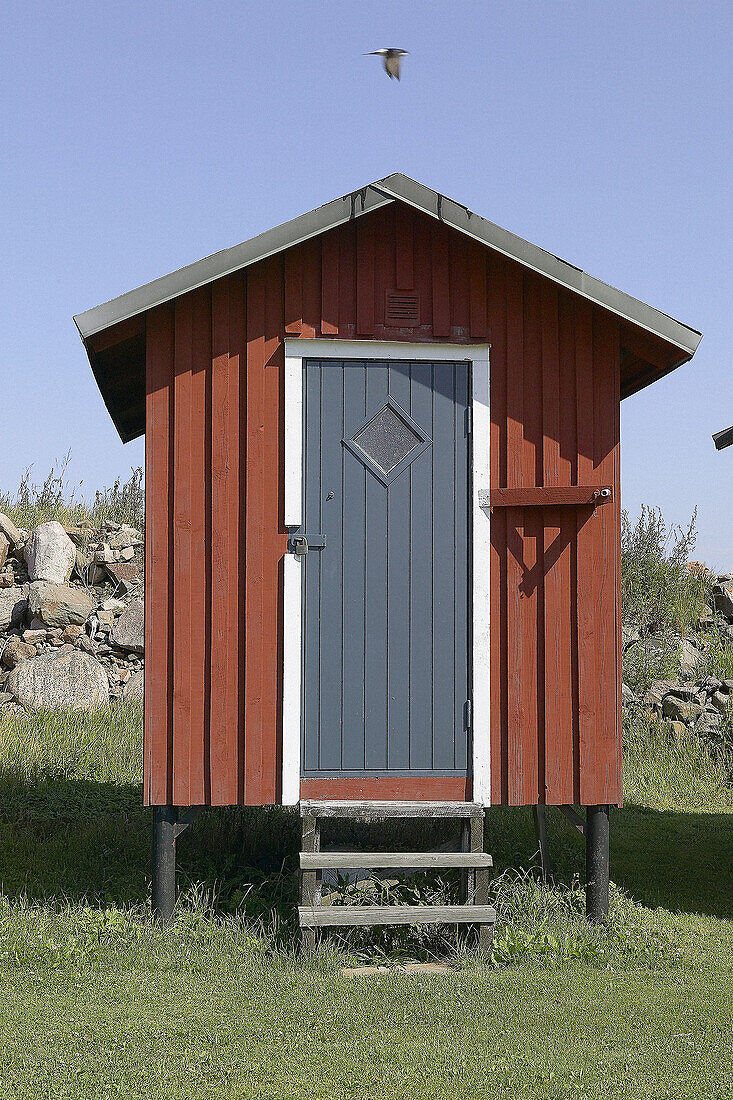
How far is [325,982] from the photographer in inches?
231

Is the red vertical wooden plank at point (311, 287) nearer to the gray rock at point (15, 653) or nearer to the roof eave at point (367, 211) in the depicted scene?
the roof eave at point (367, 211)

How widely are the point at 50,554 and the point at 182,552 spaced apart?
32.2ft

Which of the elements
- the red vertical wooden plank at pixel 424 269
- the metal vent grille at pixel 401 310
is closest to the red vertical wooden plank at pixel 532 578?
the red vertical wooden plank at pixel 424 269

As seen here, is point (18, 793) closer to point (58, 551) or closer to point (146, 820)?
point (146, 820)

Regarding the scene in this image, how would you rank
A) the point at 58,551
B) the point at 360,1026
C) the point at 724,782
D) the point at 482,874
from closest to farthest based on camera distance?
1. the point at 360,1026
2. the point at 482,874
3. the point at 724,782
4. the point at 58,551

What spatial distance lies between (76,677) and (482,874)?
8431mm

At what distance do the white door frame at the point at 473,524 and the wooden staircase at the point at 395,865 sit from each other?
0.23 metres

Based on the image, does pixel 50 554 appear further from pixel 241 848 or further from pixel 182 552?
pixel 182 552

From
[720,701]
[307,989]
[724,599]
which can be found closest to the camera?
[307,989]

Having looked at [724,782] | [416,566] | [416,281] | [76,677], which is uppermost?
[416,281]

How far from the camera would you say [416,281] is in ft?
22.1

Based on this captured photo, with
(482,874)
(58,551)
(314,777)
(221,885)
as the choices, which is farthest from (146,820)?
(58,551)

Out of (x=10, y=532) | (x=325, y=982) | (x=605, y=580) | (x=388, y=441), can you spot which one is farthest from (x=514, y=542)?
(x=10, y=532)

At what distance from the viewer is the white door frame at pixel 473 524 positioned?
21.3ft
